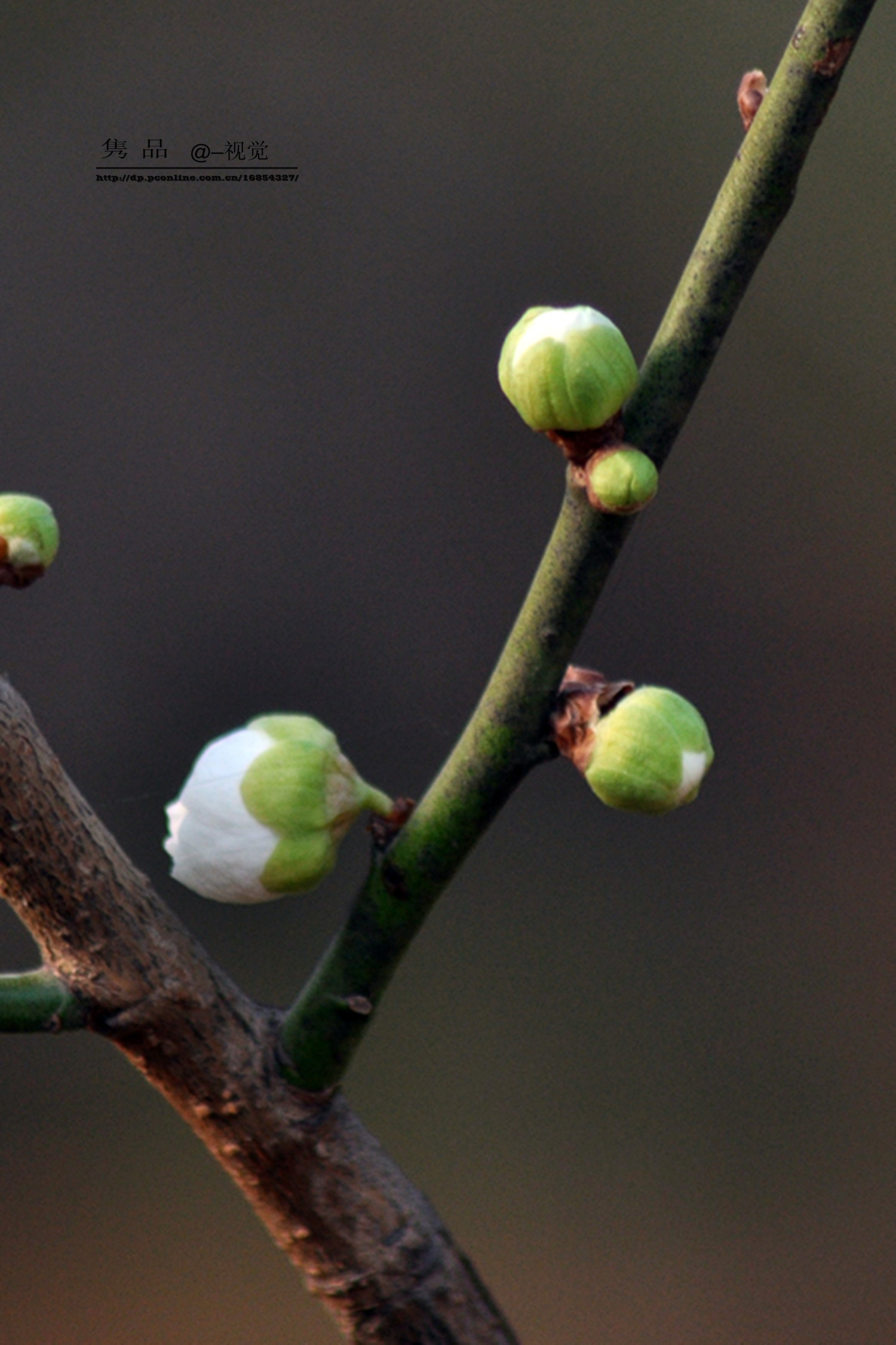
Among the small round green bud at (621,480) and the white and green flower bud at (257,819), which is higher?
the small round green bud at (621,480)

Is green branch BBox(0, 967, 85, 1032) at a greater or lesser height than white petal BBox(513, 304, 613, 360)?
lesser

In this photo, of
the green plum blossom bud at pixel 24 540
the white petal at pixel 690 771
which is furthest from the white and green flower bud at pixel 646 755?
the green plum blossom bud at pixel 24 540

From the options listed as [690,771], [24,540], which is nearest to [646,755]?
[690,771]

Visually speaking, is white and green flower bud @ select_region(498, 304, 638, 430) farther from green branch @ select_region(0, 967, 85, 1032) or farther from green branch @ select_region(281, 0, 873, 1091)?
green branch @ select_region(0, 967, 85, 1032)

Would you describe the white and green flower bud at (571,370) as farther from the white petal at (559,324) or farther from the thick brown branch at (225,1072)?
the thick brown branch at (225,1072)

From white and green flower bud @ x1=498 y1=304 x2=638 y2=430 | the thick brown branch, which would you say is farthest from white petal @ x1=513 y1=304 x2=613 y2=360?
the thick brown branch

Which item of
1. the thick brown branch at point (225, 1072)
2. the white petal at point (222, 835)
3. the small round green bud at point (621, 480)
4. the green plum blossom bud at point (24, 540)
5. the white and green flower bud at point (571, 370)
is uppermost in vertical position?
the white and green flower bud at point (571, 370)
